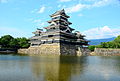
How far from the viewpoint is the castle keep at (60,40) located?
53.0 metres

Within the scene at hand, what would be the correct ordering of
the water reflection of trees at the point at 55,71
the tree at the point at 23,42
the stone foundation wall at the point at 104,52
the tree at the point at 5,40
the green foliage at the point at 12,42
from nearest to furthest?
the water reflection of trees at the point at 55,71, the stone foundation wall at the point at 104,52, the tree at the point at 5,40, the green foliage at the point at 12,42, the tree at the point at 23,42

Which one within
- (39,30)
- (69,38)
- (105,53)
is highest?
(39,30)

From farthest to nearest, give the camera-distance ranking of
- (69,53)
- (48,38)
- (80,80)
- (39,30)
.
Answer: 1. (39,30)
2. (48,38)
3. (69,53)
4. (80,80)

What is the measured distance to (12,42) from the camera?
6800 centimetres

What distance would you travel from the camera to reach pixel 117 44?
67.2 metres

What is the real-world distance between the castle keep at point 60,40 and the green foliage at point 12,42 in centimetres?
445

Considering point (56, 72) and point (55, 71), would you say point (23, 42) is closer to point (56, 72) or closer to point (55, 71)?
point (55, 71)

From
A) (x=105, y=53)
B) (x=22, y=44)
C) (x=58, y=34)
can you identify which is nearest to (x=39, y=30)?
(x=22, y=44)

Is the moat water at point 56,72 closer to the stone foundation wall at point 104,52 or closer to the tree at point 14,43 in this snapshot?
the stone foundation wall at point 104,52

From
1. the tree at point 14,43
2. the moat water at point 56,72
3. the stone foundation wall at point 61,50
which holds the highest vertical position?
the tree at point 14,43

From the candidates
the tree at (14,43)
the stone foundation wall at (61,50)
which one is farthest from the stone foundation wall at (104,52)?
the tree at (14,43)

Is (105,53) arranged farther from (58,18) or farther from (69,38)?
(58,18)

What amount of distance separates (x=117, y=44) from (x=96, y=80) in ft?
200

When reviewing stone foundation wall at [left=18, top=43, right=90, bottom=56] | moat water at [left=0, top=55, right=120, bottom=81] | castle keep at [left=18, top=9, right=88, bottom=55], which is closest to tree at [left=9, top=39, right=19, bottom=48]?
castle keep at [left=18, top=9, right=88, bottom=55]
